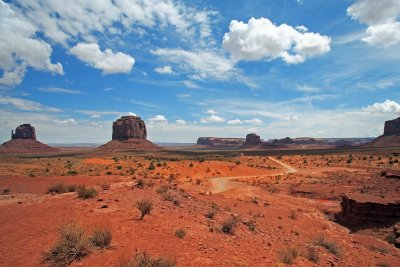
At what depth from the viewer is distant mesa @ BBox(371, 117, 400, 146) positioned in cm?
14421

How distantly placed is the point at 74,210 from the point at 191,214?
194 inches

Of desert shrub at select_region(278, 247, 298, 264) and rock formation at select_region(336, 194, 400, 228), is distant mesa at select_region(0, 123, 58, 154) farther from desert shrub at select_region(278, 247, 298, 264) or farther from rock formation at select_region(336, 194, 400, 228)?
desert shrub at select_region(278, 247, 298, 264)

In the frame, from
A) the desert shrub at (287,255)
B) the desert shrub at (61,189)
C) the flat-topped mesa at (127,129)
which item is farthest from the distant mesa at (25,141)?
the desert shrub at (287,255)

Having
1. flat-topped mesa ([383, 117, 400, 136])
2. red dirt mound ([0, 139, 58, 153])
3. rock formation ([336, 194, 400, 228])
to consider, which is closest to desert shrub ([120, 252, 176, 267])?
rock formation ([336, 194, 400, 228])

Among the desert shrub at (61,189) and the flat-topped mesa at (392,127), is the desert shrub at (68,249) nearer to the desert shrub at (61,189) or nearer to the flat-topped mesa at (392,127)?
the desert shrub at (61,189)

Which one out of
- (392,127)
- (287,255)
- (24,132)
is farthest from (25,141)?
(392,127)

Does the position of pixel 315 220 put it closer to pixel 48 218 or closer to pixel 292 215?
pixel 292 215

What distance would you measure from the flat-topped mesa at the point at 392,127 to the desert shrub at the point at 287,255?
171441 millimetres

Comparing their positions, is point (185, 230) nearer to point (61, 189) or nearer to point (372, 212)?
point (61, 189)

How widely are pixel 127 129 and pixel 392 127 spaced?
145 m

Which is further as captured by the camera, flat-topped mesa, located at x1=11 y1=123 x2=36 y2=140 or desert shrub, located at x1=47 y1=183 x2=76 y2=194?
flat-topped mesa, located at x1=11 y1=123 x2=36 y2=140

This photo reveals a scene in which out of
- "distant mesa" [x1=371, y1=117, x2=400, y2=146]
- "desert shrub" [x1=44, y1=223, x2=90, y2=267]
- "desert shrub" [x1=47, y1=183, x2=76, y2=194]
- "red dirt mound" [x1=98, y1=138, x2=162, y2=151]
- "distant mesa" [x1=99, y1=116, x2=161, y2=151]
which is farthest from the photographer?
"distant mesa" [x1=99, y1=116, x2=161, y2=151]

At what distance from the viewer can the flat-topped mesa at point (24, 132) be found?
16212 centimetres

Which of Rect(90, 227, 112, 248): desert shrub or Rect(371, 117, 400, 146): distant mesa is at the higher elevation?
Rect(371, 117, 400, 146): distant mesa
